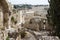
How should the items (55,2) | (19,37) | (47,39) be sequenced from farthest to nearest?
(55,2) < (19,37) < (47,39)

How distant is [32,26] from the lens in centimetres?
1370

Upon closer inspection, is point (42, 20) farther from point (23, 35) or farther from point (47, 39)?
point (47, 39)

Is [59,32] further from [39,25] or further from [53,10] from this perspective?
[39,25]

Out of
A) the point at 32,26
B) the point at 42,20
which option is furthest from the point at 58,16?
the point at 42,20

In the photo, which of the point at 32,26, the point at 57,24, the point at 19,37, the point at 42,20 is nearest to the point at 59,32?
the point at 57,24

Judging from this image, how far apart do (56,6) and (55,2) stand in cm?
18

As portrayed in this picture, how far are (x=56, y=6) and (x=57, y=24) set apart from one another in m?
0.77

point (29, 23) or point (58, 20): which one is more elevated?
point (58, 20)

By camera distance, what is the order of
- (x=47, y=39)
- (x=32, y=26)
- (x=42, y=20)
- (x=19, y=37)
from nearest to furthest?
(x=47, y=39), (x=19, y=37), (x=32, y=26), (x=42, y=20)

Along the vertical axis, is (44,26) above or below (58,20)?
below

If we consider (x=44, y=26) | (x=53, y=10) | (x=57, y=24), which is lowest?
(x=44, y=26)

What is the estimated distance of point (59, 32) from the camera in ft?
28.1

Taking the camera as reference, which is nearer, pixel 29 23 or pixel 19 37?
pixel 19 37

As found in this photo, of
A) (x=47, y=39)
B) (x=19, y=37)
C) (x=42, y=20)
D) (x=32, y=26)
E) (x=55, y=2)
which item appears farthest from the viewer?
(x=42, y=20)
